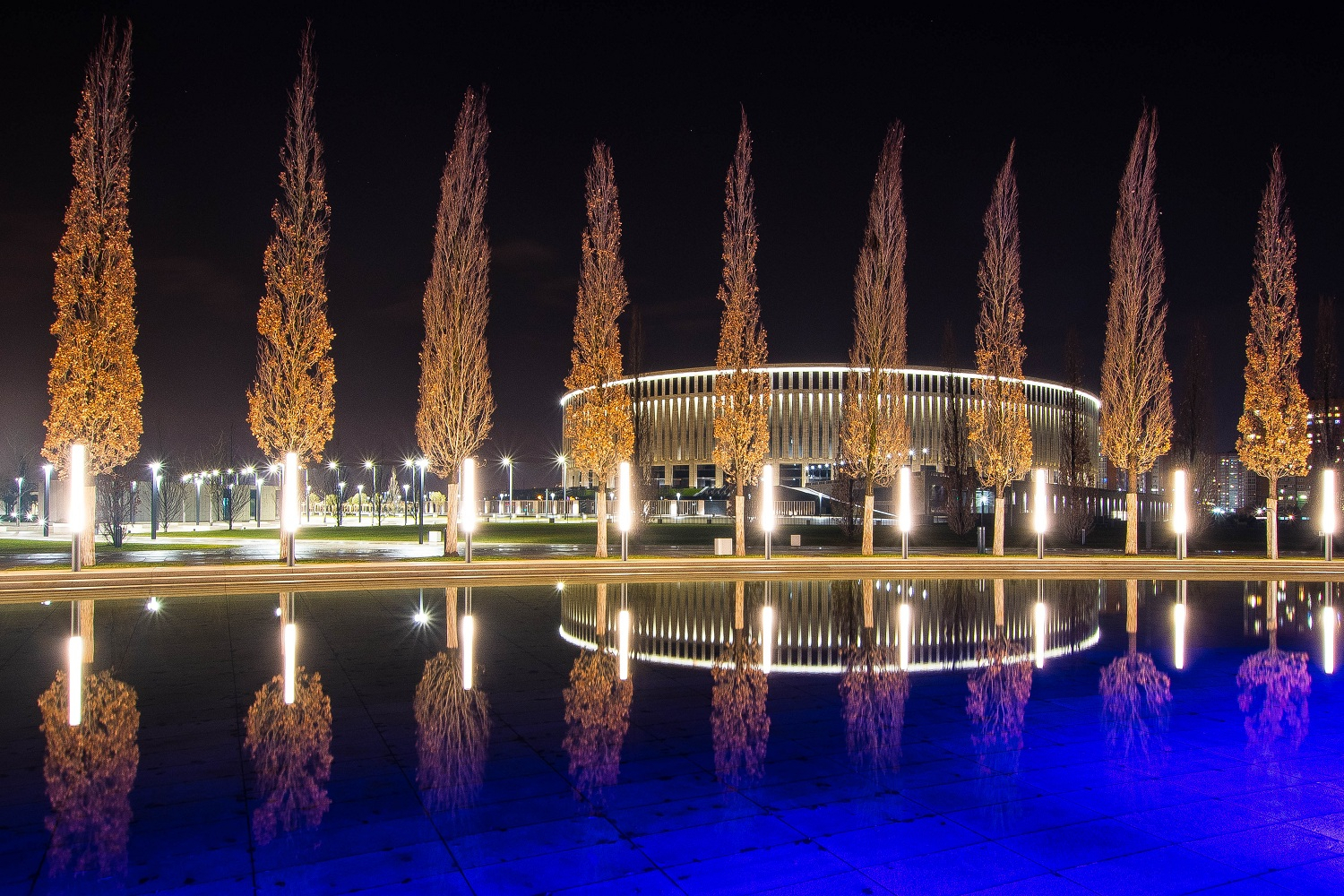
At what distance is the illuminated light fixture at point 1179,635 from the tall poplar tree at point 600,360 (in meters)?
16.1

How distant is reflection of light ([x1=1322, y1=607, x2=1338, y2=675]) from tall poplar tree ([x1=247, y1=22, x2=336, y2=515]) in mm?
22899

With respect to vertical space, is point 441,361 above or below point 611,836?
above

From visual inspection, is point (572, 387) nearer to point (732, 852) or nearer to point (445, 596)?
point (445, 596)

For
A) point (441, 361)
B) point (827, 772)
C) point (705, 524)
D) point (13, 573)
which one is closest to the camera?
point (827, 772)

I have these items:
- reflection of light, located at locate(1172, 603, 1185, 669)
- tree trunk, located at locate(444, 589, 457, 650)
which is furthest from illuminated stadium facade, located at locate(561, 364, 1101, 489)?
reflection of light, located at locate(1172, 603, 1185, 669)

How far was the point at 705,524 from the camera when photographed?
5016cm

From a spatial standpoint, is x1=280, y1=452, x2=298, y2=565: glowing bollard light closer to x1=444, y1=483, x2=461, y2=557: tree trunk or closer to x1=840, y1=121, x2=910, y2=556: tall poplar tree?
x1=444, y1=483, x2=461, y2=557: tree trunk

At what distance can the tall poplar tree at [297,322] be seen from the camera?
25344mm

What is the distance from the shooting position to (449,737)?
727cm

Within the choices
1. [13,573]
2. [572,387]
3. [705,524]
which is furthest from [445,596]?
[705,524]

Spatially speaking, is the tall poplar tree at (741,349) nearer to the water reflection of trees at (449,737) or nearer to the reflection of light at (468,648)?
the reflection of light at (468,648)

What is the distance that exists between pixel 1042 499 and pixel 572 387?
48.2 ft

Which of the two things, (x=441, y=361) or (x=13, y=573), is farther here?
(x=441, y=361)

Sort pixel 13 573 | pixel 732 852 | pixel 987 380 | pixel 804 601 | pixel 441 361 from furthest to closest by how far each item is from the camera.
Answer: pixel 987 380, pixel 441 361, pixel 13 573, pixel 804 601, pixel 732 852
